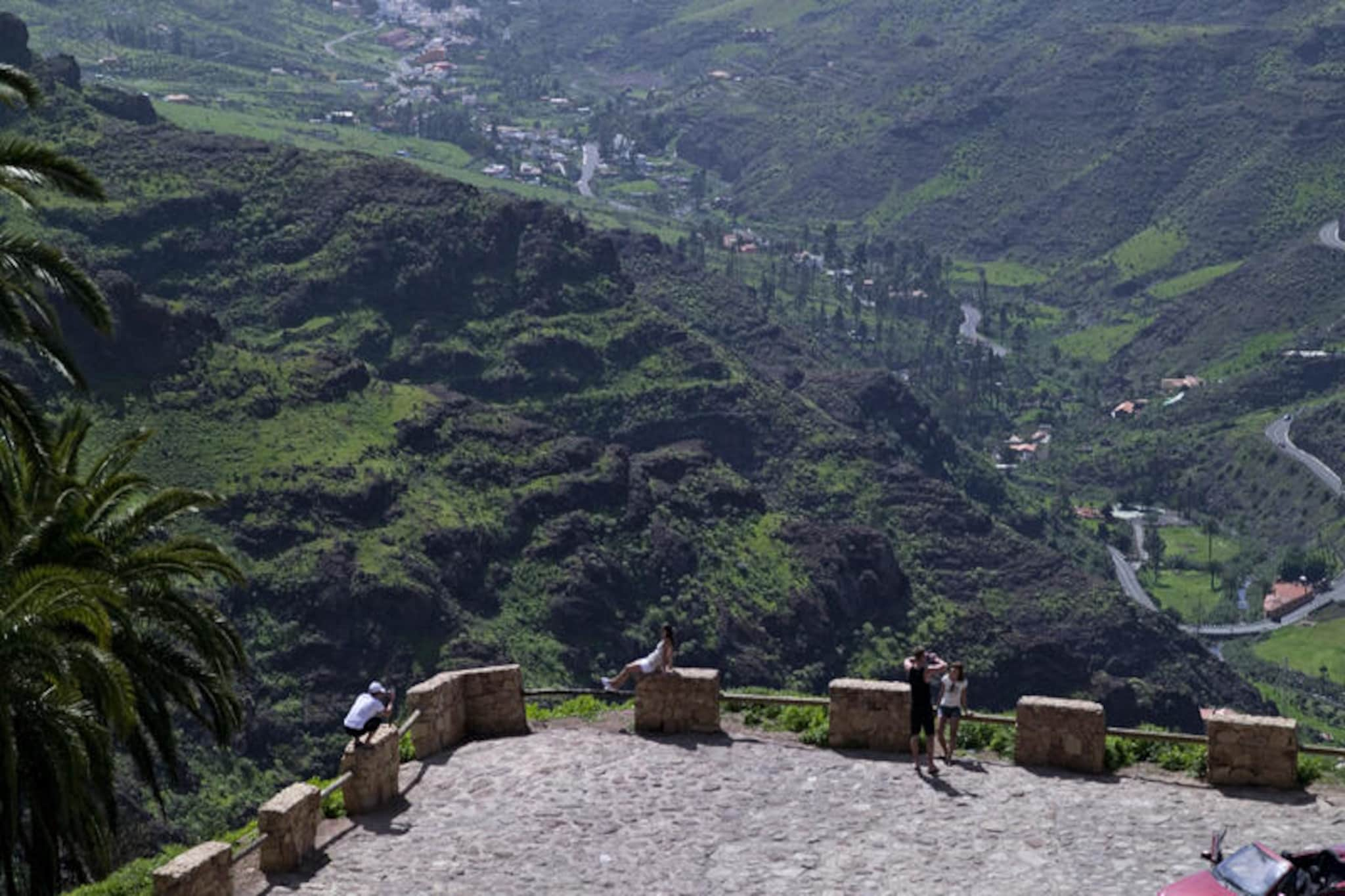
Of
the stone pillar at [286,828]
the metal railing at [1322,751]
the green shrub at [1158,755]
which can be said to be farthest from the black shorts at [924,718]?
the stone pillar at [286,828]

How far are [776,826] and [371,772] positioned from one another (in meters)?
5.99

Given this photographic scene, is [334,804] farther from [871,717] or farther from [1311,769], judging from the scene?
[1311,769]

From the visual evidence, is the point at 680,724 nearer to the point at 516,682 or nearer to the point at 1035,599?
the point at 516,682

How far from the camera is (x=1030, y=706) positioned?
34.3 m

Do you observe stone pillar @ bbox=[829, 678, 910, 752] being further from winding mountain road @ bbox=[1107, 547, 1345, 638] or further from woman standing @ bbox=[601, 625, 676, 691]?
winding mountain road @ bbox=[1107, 547, 1345, 638]

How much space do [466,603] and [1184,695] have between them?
137 feet

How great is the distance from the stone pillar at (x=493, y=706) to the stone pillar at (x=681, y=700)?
6.62 feet

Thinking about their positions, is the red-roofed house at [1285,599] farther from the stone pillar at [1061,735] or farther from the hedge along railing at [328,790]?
the hedge along railing at [328,790]

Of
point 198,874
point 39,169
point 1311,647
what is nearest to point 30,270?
point 39,169

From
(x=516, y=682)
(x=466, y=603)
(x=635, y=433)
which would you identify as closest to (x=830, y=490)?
(x=635, y=433)

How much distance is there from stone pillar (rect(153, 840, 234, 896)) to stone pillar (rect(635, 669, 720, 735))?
363 inches

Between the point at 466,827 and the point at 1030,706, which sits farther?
the point at 1030,706

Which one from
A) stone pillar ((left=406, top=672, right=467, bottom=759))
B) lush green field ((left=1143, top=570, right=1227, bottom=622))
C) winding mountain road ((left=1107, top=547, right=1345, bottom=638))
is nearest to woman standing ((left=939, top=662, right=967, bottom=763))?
stone pillar ((left=406, top=672, right=467, bottom=759))

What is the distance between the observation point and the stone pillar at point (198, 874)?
27203 millimetres
